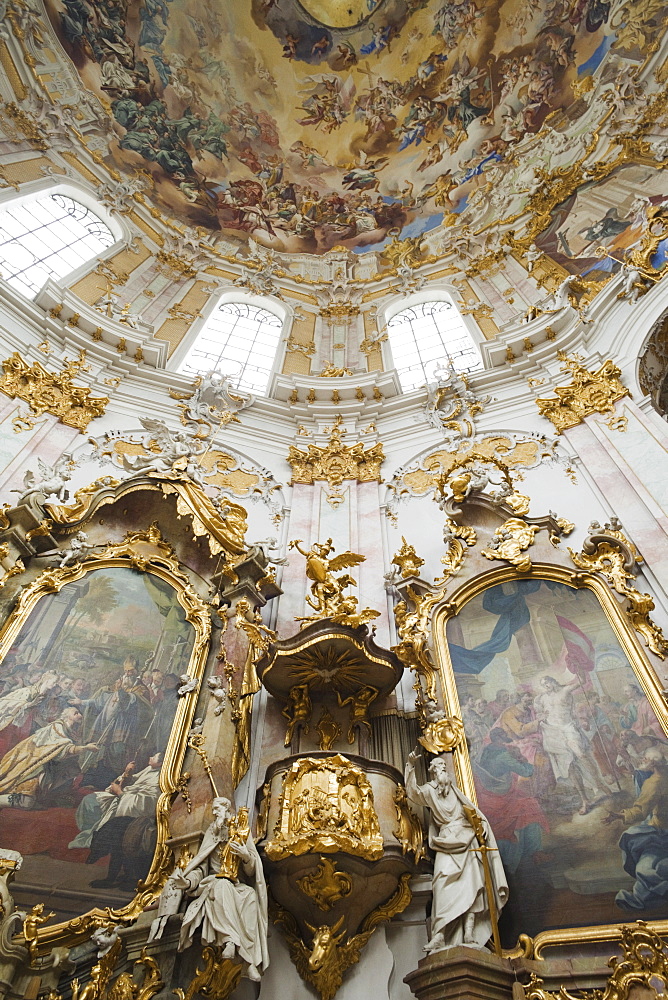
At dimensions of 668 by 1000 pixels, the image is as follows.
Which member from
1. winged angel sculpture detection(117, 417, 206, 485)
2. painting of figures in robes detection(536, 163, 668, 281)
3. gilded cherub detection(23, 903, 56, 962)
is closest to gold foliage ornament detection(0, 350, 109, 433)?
winged angel sculpture detection(117, 417, 206, 485)

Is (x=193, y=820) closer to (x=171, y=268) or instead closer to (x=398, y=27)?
(x=171, y=268)

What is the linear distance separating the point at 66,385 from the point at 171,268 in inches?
257

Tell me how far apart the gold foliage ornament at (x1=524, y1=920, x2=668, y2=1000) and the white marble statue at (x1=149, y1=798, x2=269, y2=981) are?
2124 mm

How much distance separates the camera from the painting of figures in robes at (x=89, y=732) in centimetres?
539

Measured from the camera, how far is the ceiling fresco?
15.9 m

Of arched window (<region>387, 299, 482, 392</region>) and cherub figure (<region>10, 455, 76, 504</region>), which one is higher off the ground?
arched window (<region>387, 299, 482, 392</region>)

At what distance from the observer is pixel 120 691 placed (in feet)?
22.0

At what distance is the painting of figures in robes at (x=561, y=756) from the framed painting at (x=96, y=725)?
10.6ft

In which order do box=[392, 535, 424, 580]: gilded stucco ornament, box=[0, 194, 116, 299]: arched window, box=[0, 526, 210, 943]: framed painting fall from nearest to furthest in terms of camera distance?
box=[0, 526, 210, 943]: framed painting → box=[392, 535, 424, 580]: gilded stucco ornament → box=[0, 194, 116, 299]: arched window

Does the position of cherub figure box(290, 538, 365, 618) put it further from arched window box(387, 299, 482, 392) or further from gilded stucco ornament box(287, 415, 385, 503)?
arched window box(387, 299, 482, 392)

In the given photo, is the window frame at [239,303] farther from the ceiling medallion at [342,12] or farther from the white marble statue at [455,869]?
the ceiling medallion at [342,12]

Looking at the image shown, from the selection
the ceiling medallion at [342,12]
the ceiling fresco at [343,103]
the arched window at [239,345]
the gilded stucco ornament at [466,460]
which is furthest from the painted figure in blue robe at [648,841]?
the ceiling medallion at [342,12]

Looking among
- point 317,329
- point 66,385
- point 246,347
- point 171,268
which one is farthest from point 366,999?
point 171,268

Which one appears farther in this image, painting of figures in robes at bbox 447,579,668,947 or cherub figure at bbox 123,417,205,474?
cherub figure at bbox 123,417,205,474
